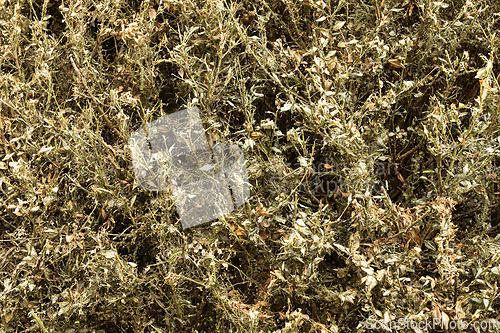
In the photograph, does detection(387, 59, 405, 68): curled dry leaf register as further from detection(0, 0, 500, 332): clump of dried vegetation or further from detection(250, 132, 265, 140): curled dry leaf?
detection(250, 132, 265, 140): curled dry leaf

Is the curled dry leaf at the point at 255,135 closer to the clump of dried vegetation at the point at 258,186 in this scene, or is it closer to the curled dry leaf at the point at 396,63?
the clump of dried vegetation at the point at 258,186

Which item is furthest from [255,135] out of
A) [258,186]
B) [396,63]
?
[396,63]

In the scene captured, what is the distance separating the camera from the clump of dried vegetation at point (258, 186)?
6.66 ft

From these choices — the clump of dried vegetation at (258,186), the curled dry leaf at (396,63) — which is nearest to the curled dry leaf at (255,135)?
the clump of dried vegetation at (258,186)

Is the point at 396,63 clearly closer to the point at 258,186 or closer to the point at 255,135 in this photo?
the point at 255,135

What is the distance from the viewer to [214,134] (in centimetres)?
231

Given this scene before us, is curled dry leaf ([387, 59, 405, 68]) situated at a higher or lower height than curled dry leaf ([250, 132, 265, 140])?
higher

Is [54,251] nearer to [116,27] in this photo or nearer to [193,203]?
[193,203]

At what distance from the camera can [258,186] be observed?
227 centimetres

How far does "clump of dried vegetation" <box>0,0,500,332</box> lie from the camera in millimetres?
2029

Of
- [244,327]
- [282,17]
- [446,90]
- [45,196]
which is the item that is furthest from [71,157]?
[446,90]

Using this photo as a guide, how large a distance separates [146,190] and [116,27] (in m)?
0.93

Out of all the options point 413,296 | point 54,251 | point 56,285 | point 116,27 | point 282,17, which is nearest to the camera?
point 413,296

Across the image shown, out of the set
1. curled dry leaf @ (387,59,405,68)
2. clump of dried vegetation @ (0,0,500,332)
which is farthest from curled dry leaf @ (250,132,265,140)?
curled dry leaf @ (387,59,405,68)
